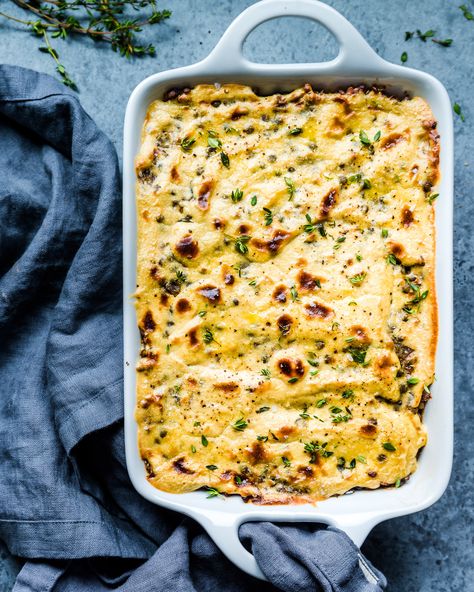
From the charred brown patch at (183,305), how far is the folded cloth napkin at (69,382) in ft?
0.99

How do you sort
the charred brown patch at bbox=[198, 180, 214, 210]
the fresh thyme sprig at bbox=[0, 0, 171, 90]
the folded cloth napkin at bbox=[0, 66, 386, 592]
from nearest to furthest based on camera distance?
the charred brown patch at bbox=[198, 180, 214, 210]
the folded cloth napkin at bbox=[0, 66, 386, 592]
the fresh thyme sprig at bbox=[0, 0, 171, 90]

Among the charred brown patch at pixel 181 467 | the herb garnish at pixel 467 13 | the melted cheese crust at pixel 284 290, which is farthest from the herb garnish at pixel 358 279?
the herb garnish at pixel 467 13

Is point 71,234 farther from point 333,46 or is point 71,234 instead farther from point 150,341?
point 333,46

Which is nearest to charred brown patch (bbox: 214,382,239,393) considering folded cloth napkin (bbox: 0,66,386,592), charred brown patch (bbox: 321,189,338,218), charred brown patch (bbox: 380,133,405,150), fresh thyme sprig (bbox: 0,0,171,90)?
folded cloth napkin (bbox: 0,66,386,592)

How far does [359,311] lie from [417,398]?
33 centimetres

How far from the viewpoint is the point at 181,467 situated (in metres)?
2.24

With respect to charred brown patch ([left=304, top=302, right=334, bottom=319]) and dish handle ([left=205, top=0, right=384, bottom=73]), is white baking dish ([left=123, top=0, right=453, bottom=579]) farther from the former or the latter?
charred brown patch ([left=304, top=302, right=334, bottom=319])

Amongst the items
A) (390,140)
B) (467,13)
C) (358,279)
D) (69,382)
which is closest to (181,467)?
(69,382)

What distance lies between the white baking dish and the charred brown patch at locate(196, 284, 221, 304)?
0.22 m

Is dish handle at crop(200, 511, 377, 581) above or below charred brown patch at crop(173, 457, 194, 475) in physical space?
below

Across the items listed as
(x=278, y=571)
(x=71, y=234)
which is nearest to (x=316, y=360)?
(x=278, y=571)

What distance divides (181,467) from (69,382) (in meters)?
A: 0.47

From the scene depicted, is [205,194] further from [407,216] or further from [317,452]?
[317,452]

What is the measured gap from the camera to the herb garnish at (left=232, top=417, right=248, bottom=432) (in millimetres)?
2215
